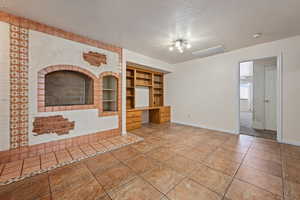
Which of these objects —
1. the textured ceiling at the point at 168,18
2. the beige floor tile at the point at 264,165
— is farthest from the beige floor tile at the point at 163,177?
the textured ceiling at the point at 168,18

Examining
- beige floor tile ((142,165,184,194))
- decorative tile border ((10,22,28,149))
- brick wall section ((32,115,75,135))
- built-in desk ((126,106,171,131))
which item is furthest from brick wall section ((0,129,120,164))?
beige floor tile ((142,165,184,194))

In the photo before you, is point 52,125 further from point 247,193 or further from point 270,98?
point 270,98

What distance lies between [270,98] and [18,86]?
6.94m

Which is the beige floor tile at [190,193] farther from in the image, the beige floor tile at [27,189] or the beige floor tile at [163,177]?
the beige floor tile at [27,189]

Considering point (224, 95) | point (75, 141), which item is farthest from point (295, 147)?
point (75, 141)

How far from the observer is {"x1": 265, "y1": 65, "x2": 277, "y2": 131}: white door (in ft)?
13.1

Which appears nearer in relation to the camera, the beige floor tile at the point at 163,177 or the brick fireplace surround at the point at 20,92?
the beige floor tile at the point at 163,177

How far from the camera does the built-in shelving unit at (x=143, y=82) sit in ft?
14.8

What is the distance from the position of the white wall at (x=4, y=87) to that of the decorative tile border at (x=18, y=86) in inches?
1.8

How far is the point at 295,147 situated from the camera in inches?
105

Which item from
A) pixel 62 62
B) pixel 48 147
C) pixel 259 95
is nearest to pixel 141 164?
pixel 48 147

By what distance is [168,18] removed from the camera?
2.14 metres

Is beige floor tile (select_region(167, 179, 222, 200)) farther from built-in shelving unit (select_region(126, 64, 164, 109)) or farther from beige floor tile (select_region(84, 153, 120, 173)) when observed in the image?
built-in shelving unit (select_region(126, 64, 164, 109))

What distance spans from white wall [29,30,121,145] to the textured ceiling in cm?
33
